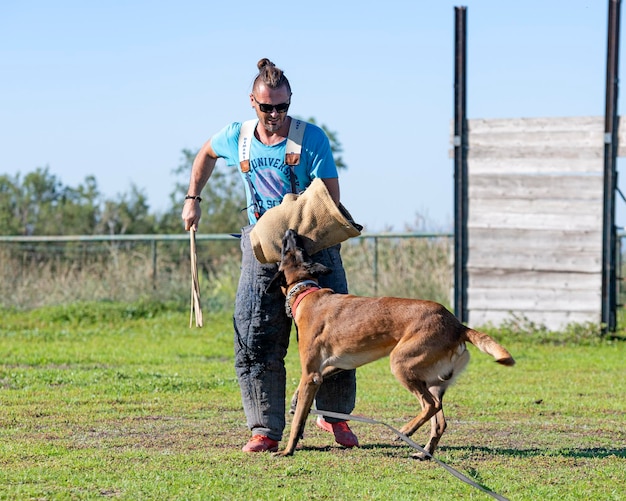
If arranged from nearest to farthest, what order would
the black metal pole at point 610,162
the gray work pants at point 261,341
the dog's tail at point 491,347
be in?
the dog's tail at point 491,347 < the gray work pants at point 261,341 < the black metal pole at point 610,162

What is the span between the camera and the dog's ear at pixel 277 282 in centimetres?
622

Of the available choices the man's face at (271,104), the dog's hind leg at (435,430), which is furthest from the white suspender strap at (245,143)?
the dog's hind leg at (435,430)

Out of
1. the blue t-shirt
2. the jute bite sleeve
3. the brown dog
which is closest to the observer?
the brown dog

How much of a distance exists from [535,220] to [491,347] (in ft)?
26.2

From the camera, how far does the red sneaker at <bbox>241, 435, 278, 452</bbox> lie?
20.2 ft

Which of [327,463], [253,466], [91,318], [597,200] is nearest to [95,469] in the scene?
[253,466]

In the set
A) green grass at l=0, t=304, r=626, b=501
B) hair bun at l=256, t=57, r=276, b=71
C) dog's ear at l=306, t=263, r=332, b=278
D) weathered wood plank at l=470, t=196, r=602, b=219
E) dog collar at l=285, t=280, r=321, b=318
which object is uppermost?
hair bun at l=256, t=57, r=276, b=71

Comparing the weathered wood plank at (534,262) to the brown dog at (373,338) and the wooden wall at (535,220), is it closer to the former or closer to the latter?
the wooden wall at (535,220)

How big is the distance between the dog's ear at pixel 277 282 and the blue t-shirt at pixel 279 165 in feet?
1.39

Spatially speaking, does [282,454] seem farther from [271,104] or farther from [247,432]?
[271,104]

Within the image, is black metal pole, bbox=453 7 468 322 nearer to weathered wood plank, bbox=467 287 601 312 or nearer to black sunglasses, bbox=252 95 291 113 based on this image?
weathered wood plank, bbox=467 287 601 312

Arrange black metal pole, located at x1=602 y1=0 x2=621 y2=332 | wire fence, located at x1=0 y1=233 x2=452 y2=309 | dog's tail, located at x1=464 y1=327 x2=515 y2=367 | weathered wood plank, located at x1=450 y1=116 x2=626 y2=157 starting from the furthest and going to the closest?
wire fence, located at x1=0 y1=233 x2=452 y2=309
weathered wood plank, located at x1=450 y1=116 x2=626 y2=157
black metal pole, located at x1=602 y1=0 x2=621 y2=332
dog's tail, located at x1=464 y1=327 x2=515 y2=367

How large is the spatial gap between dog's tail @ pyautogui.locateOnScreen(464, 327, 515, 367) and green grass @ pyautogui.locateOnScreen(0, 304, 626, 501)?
0.60 m

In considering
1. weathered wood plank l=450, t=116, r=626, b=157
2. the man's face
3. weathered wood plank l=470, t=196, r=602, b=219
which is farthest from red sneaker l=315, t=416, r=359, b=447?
weathered wood plank l=450, t=116, r=626, b=157
